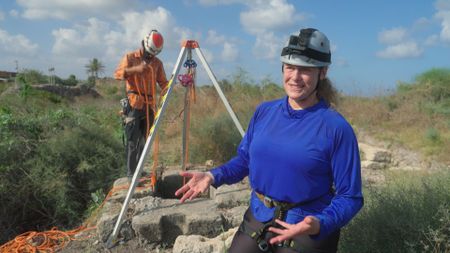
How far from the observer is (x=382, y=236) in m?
2.86

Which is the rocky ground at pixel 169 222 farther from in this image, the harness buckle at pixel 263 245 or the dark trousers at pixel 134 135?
the harness buckle at pixel 263 245

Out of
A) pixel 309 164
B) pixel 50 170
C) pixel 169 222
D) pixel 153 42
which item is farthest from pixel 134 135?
pixel 309 164

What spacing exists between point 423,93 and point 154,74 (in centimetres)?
1038

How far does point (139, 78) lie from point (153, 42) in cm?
48

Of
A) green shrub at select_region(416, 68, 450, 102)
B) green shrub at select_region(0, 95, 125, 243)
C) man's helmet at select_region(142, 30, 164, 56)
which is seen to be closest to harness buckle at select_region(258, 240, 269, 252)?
man's helmet at select_region(142, 30, 164, 56)

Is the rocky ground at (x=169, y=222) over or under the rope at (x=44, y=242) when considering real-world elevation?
over

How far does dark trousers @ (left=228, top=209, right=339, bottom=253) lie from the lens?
1928mm

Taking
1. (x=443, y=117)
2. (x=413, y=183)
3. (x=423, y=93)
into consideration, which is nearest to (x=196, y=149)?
(x=413, y=183)

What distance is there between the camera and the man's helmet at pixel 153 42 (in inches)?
177

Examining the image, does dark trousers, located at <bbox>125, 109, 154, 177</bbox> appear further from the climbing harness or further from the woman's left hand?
the woman's left hand

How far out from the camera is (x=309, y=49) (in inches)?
75.9

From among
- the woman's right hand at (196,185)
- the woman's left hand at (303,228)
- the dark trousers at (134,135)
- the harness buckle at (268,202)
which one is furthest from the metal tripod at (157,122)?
the woman's left hand at (303,228)

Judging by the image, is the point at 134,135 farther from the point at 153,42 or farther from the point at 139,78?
the point at 153,42

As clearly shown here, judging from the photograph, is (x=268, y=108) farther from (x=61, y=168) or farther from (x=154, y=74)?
(x=61, y=168)
